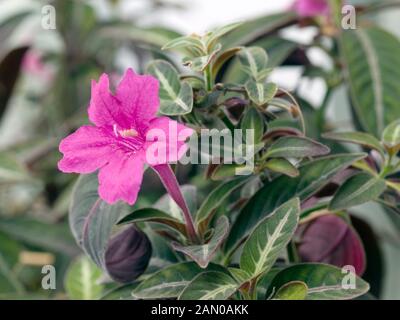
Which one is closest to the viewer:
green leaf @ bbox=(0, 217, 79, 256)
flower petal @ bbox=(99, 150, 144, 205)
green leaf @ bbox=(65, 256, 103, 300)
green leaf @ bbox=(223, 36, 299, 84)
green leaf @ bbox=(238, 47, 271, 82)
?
flower petal @ bbox=(99, 150, 144, 205)

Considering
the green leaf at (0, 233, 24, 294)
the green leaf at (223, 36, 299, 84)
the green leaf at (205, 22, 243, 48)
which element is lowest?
the green leaf at (0, 233, 24, 294)

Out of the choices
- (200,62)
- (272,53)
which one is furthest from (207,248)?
(272,53)

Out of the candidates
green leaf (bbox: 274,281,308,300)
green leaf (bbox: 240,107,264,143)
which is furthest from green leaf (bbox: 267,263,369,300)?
green leaf (bbox: 240,107,264,143)

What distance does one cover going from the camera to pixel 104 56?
4.46 ft

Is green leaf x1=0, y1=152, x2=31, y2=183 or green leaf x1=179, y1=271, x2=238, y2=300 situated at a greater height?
green leaf x1=0, y1=152, x2=31, y2=183

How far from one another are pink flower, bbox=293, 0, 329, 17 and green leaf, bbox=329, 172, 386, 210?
1.47ft

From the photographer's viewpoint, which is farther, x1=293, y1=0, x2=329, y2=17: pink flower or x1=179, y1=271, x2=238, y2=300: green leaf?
x1=293, y1=0, x2=329, y2=17: pink flower

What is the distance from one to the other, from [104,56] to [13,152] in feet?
1.04

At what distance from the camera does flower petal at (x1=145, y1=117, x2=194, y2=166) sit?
1.55 feet

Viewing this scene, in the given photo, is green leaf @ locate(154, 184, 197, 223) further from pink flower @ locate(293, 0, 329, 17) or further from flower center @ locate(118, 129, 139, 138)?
pink flower @ locate(293, 0, 329, 17)

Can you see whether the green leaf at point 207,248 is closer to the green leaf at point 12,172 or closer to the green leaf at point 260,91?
the green leaf at point 260,91

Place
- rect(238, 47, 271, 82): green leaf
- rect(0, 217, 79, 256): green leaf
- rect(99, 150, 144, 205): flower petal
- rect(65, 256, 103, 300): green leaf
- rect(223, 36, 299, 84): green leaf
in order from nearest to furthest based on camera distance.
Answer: rect(99, 150, 144, 205): flower petal, rect(238, 47, 271, 82): green leaf, rect(65, 256, 103, 300): green leaf, rect(223, 36, 299, 84): green leaf, rect(0, 217, 79, 256): green leaf

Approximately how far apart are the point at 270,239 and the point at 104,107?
16cm
